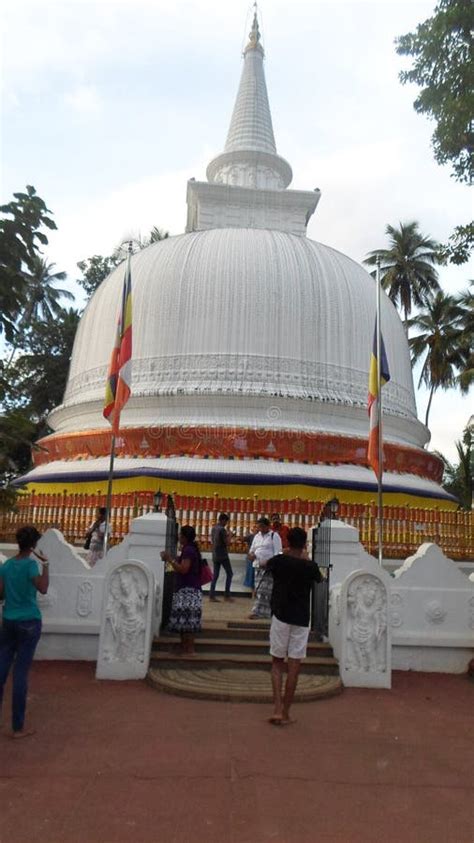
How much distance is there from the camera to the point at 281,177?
88.1 feet

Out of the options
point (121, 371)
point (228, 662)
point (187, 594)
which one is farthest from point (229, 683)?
point (121, 371)

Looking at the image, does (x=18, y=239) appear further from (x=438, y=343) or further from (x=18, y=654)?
(x=438, y=343)

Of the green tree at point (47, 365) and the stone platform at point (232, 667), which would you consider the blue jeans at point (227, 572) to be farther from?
the green tree at point (47, 365)

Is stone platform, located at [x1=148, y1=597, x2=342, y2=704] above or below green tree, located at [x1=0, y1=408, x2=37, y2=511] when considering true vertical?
below

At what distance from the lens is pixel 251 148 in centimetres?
2645

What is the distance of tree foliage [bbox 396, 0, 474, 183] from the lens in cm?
970

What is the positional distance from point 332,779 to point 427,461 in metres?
15.6

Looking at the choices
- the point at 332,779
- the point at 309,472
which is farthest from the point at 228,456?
the point at 332,779

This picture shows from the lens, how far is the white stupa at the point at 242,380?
16.7 meters

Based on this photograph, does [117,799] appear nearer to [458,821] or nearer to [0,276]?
[458,821]

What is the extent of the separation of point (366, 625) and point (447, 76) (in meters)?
8.12

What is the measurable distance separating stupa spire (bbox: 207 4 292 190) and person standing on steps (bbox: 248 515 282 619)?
19.5 meters

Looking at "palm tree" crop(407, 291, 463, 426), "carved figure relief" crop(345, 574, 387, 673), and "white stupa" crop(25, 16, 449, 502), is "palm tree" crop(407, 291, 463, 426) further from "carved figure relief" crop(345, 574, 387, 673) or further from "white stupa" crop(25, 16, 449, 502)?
"carved figure relief" crop(345, 574, 387, 673)

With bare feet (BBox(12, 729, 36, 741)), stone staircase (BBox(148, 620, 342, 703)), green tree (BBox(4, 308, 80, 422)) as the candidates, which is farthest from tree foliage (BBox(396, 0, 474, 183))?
green tree (BBox(4, 308, 80, 422))
